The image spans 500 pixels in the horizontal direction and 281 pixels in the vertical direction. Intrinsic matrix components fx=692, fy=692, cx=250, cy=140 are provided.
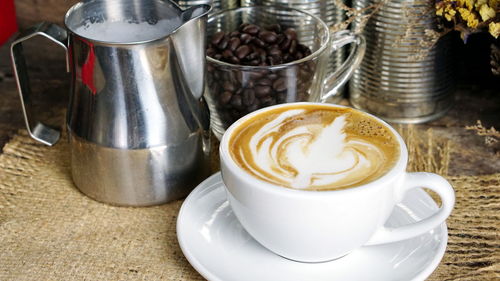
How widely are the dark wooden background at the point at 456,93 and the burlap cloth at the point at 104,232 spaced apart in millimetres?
57

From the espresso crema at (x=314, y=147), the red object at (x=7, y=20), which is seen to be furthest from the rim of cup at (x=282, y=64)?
the red object at (x=7, y=20)

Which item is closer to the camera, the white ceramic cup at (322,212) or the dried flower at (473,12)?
the white ceramic cup at (322,212)

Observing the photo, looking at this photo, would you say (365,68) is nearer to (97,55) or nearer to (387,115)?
(387,115)

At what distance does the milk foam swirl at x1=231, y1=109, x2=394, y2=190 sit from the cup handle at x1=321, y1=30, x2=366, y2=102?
23 centimetres

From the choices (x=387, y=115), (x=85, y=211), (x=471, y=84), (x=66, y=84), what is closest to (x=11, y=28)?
(x=66, y=84)

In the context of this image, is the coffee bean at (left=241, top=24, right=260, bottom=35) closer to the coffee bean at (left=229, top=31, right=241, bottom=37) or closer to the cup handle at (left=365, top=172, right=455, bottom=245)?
the coffee bean at (left=229, top=31, right=241, bottom=37)

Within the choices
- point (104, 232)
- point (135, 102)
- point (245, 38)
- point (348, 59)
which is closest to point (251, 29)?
point (245, 38)

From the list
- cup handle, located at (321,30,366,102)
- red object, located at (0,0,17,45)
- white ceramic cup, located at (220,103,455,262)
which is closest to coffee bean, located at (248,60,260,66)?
cup handle, located at (321,30,366,102)

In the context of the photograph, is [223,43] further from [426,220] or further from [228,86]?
[426,220]

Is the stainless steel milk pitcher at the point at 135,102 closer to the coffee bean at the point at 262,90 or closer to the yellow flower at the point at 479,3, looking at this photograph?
the coffee bean at the point at 262,90

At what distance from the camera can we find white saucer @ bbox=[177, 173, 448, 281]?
740mm

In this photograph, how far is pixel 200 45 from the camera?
0.86 metres

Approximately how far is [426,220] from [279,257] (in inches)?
6.5

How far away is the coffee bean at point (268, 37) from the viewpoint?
1.00 meters
